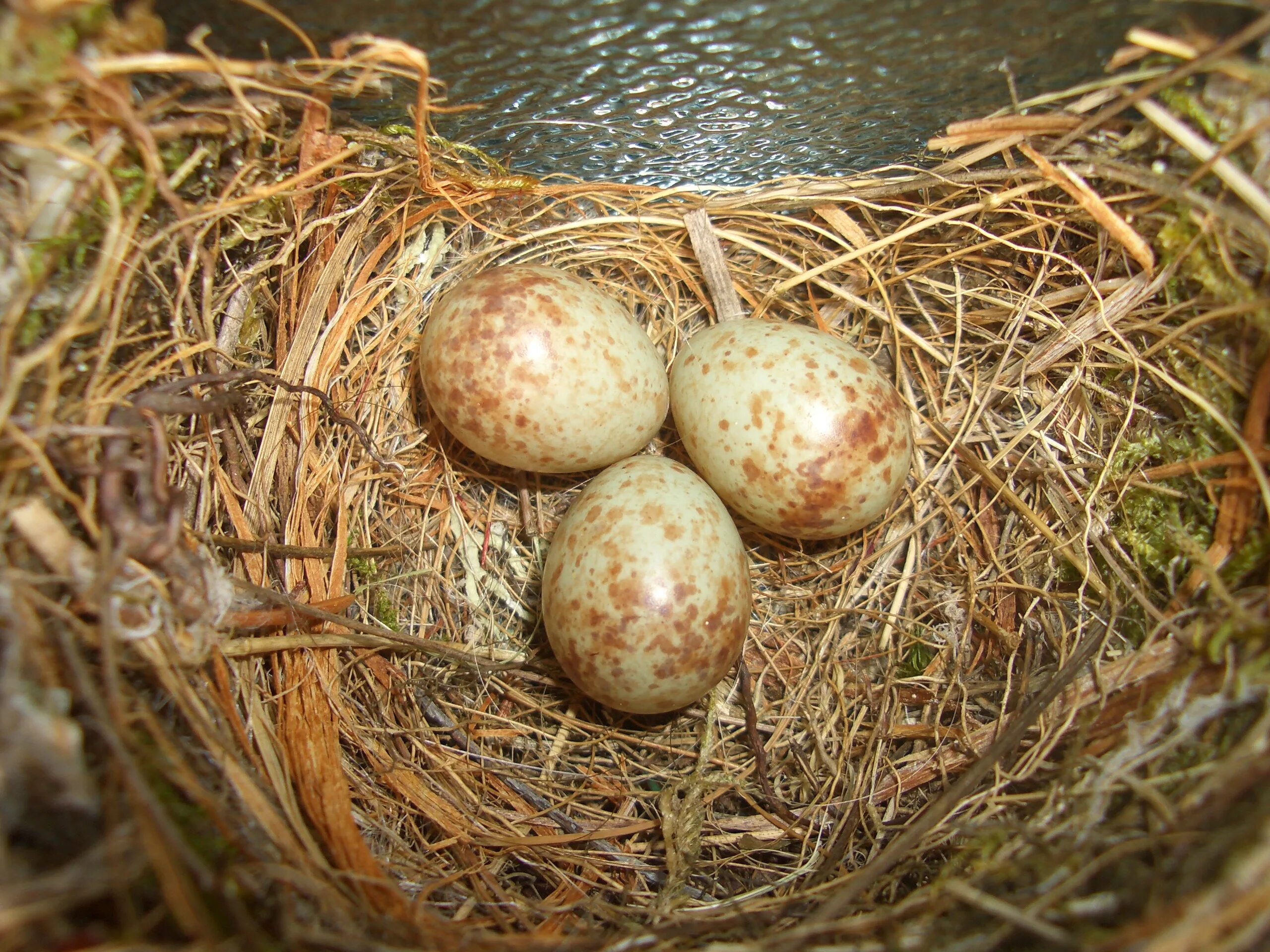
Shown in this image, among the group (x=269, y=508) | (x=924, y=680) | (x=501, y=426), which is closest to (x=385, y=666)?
(x=269, y=508)

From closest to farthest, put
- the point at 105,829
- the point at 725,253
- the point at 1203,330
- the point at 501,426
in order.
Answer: the point at 105,829
the point at 1203,330
the point at 501,426
the point at 725,253

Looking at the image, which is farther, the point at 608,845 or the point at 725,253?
the point at 725,253

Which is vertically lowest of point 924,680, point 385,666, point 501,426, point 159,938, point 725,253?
point 924,680

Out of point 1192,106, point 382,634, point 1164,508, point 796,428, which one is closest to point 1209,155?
point 1192,106

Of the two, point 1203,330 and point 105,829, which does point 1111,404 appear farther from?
point 105,829

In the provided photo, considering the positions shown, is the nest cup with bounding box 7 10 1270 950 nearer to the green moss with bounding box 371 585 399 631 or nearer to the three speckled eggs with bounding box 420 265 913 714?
the green moss with bounding box 371 585 399 631
